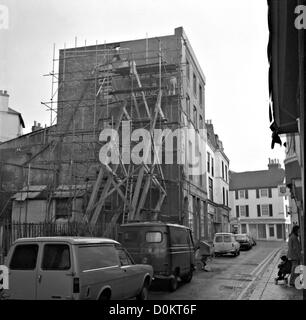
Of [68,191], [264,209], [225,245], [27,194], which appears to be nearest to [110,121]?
[68,191]

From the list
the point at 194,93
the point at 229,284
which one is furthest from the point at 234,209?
the point at 229,284

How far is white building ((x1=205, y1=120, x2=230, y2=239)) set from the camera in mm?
37719

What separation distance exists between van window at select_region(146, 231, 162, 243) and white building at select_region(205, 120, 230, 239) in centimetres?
2330

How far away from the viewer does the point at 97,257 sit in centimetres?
854

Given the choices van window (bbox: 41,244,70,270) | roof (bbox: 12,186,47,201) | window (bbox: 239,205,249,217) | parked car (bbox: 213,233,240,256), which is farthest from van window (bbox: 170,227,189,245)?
window (bbox: 239,205,249,217)

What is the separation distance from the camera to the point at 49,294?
7.76 meters

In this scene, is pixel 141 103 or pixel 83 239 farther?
pixel 141 103

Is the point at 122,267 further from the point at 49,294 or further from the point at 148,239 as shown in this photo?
the point at 148,239

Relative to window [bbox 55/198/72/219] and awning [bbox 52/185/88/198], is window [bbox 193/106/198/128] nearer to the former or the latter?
awning [bbox 52/185/88/198]

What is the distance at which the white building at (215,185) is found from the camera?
37.7 metres

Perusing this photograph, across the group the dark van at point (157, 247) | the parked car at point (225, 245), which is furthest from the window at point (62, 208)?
the dark van at point (157, 247)

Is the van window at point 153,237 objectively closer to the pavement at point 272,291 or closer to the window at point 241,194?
the pavement at point 272,291

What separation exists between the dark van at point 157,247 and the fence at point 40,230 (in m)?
4.52
